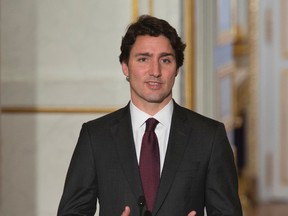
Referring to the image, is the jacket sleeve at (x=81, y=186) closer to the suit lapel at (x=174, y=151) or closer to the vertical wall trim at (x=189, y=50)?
the suit lapel at (x=174, y=151)

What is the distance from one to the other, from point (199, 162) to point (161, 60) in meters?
0.30

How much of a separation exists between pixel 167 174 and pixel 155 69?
29 centimetres

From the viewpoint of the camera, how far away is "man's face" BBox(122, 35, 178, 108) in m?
2.61

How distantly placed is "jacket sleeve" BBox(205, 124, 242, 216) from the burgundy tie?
146mm

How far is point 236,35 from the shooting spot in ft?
25.2

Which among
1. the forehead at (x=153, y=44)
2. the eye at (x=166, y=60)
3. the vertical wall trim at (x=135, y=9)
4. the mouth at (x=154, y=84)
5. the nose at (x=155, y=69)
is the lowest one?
the mouth at (x=154, y=84)

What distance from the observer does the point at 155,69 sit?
8.54ft

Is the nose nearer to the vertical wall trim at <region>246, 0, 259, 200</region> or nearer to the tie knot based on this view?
the tie knot

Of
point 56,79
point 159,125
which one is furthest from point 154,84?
point 56,79

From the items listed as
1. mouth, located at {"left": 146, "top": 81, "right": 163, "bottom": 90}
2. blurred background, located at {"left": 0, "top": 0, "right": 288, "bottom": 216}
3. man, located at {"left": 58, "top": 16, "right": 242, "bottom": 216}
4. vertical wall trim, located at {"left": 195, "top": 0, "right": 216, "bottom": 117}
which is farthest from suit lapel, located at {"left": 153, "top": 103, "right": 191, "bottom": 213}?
vertical wall trim, located at {"left": 195, "top": 0, "right": 216, "bottom": 117}

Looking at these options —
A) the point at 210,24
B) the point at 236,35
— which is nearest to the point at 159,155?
the point at 210,24

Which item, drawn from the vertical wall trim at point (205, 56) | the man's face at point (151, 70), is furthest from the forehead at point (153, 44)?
the vertical wall trim at point (205, 56)

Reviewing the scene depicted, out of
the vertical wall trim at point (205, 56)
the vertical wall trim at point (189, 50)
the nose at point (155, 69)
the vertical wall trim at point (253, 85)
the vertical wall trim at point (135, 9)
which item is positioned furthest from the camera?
the vertical wall trim at point (253, 85)

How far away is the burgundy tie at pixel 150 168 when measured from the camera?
2621 mm
